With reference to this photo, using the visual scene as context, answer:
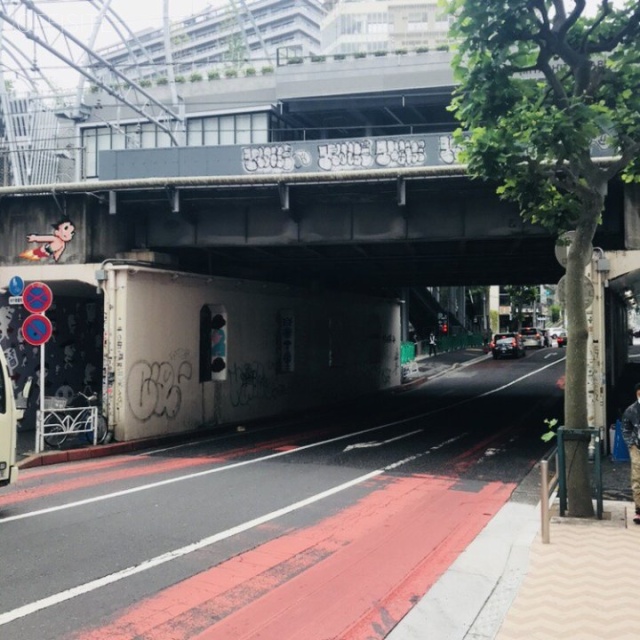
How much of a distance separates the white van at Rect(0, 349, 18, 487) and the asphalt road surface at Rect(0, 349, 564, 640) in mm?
550

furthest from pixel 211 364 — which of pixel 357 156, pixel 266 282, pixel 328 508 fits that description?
pixel 328 508

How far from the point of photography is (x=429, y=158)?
1656cm

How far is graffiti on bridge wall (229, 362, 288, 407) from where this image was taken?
21.8 metres

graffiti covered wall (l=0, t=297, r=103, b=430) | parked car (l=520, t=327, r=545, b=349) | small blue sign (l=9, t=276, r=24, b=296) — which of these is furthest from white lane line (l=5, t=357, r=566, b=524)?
parked car (l=520, t=327, r=545, b=349)

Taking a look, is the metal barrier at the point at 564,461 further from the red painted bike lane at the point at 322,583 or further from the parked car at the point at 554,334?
the parked car at the point at 554,334

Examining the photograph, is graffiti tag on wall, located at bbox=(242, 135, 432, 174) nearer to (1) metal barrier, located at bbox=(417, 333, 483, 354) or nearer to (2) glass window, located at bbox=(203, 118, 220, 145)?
(2) glass window, located at bbox=(203, 118, 220, 145)

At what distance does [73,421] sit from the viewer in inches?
623

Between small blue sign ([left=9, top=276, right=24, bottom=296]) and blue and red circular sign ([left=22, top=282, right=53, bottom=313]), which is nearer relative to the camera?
blue and red circular sign ([left=22, top=282, right=53, bottom=313])

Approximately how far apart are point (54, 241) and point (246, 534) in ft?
41.9

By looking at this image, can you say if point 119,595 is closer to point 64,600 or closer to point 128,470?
point 64,600

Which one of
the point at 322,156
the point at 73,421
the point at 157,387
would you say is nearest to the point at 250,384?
the point at 157,387

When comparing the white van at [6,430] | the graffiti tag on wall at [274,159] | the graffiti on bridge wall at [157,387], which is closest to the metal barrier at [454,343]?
the graffiti on bridge wall at [157,387]

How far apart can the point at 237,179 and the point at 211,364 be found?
6.55m

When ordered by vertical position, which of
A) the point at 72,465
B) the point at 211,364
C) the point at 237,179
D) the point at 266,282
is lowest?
the point at 72,465
